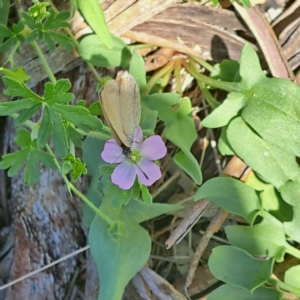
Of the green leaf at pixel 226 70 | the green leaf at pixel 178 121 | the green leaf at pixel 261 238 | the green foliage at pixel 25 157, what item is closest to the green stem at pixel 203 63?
the green leaf at pixel 226 70

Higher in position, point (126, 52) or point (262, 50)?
point (126, 52)

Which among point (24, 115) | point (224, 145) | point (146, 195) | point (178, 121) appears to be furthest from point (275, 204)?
point (24, 115)

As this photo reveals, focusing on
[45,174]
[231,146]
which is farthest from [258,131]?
[45,174]

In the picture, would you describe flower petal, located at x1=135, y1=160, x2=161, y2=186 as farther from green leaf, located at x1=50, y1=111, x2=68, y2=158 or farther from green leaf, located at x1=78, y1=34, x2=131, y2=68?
green leaf, located at x1=78, y1=34, x2=131, y2=68

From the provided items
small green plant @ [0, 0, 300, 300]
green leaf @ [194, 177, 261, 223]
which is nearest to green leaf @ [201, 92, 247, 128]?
small green plant @ [0, 0, 300, 300]

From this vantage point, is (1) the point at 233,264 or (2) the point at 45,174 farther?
(2) the point at 45,174

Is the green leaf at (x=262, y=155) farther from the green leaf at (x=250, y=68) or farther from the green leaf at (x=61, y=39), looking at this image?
the green leaf at (x=61, y=39)

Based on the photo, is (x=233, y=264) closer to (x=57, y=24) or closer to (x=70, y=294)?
(x=70, y=294)
